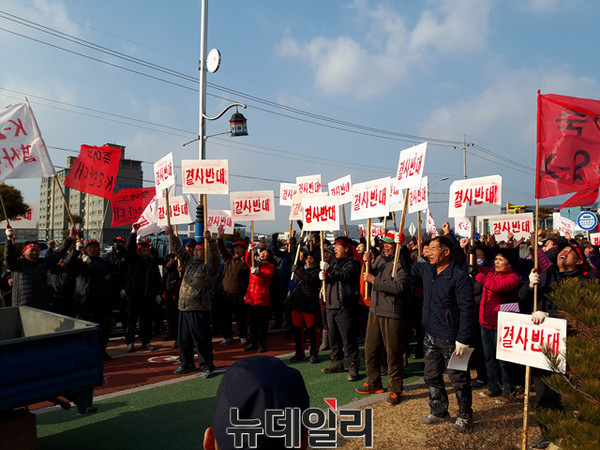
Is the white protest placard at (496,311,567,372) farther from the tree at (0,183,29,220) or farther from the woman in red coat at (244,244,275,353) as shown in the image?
the tree at (0,183,29,220)

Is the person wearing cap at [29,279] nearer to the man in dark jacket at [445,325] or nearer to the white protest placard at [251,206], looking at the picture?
the white protest placard at [251,206]

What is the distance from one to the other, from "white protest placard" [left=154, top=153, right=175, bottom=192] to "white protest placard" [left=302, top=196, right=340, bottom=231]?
8.87 ft

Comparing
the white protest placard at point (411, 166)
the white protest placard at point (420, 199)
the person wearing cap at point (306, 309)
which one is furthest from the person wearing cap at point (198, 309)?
the white protest placard at point (420, 199)

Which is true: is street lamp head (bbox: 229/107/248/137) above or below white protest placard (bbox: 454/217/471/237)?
above

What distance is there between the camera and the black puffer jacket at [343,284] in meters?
6.95

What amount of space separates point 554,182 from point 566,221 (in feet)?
45.8

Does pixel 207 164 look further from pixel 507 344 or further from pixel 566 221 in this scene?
pixel 566 221

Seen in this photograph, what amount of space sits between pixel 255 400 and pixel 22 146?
751 cm

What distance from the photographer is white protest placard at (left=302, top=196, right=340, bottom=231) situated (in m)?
8.05

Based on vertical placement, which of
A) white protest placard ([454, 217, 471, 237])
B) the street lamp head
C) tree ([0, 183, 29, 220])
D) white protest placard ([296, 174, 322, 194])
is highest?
the street lamp head

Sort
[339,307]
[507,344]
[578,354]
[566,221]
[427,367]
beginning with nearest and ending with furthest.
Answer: [578,354] < [507,344] < [427,367] < [339,307] < [566,221]

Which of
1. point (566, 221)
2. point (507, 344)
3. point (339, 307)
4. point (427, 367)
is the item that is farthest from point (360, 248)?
point (566, 221)

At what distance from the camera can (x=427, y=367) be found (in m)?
5.13

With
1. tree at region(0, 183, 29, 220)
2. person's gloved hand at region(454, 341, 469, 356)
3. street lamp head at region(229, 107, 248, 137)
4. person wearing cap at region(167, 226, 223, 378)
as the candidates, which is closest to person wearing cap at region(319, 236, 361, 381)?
person wearing cap at region(167, 226, 223, 378)
